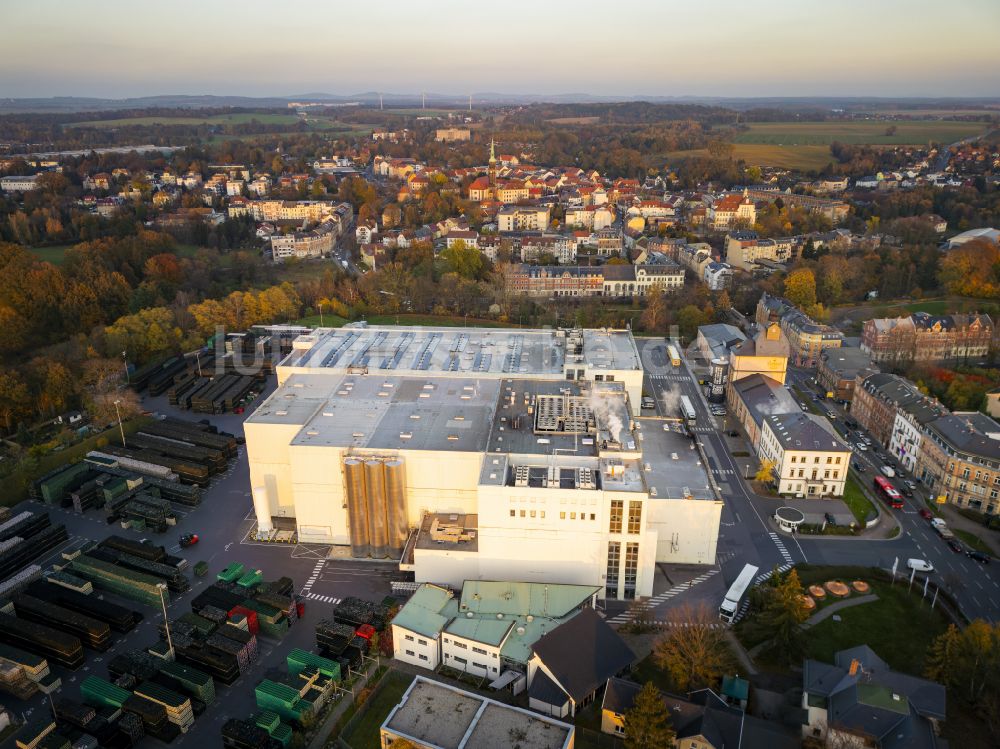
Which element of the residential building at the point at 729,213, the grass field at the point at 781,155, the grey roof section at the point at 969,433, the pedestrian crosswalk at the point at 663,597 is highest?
the grass field at the point at 781,155

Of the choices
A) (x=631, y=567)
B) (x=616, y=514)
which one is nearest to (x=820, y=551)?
(x=631, y=567)

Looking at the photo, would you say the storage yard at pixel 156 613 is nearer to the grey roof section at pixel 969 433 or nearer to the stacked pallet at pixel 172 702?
the stacked pallet at pixel 172 702

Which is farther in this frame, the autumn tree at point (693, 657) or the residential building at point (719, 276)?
the residential building at point (719, 276)

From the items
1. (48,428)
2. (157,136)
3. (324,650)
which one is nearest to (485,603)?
(324,650)

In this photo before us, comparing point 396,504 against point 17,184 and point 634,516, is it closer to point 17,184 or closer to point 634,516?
point 634,516

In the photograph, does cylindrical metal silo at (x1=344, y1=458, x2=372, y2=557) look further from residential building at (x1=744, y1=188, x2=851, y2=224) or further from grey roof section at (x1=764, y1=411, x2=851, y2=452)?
residential building at (x1=744, y1=188, x2=851, y2=224)

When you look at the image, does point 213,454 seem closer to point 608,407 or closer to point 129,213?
point 608,407

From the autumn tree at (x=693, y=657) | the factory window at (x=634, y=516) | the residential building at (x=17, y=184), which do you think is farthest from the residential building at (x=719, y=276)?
the residential building at (x=17, y=184)
